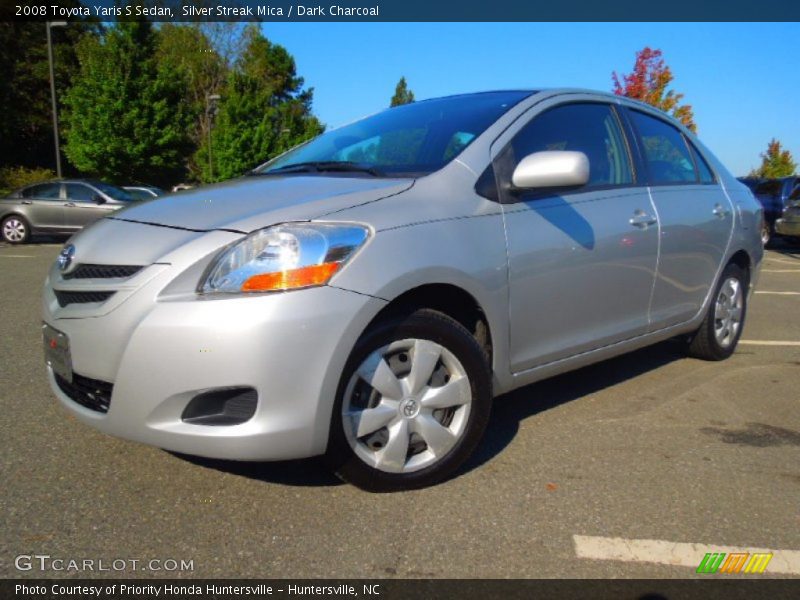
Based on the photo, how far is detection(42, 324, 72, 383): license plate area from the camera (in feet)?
8.22

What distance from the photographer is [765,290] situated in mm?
8602

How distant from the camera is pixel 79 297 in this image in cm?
251

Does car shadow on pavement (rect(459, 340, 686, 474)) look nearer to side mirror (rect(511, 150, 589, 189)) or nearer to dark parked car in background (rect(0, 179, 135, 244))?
side mirror (rect(511, 150, 589, 189))

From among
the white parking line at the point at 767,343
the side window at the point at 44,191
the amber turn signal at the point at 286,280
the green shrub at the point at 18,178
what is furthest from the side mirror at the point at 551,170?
the green shrub at the point at 18,178

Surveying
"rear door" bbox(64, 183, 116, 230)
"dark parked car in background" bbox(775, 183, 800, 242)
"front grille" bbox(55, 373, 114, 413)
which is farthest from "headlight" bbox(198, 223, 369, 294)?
"dark parked car in background" bbox(775, 183, 800, 242)

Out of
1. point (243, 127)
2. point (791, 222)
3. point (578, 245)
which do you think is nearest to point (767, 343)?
point (578, 245)

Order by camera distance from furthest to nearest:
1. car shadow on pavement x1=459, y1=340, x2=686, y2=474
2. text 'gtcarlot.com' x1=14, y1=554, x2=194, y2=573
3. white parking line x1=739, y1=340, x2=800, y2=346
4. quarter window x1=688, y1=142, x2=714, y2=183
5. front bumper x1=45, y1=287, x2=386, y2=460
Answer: white parking line x1=739, y1=340, x2=800, y2=346 → quarter window x1=688, y1=142, x2=714, y2=183 → car shadow on pavement x1=459, y1=340, x2=686, y2=474 → front bumper x1=45, y1=287, x2=386, y2=460 → text 'gtcarlot.com' x1=14, y1=554, x2=194, y2=573

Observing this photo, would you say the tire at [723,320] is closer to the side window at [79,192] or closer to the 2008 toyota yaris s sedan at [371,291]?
the 2008 toyota yaris s sedan at [371,291]

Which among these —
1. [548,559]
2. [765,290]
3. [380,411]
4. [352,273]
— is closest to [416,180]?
[352,273]

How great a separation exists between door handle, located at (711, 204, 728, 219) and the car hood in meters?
2.41

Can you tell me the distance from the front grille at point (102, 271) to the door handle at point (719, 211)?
340cm

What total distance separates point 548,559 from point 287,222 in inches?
55.0

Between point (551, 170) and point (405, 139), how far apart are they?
786mm

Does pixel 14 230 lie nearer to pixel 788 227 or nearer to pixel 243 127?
pixel 788 227
